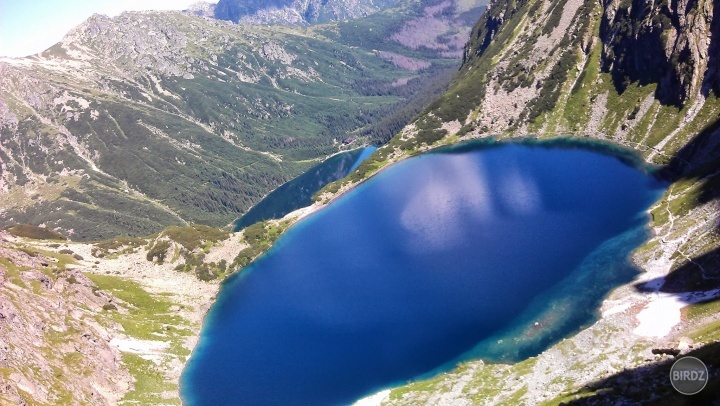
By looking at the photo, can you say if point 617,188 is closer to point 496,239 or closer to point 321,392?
point 496,239

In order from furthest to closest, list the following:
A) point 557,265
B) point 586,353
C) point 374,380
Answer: point 557,265, point 374,380, point 586,353

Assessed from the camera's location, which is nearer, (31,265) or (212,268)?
(31,265)

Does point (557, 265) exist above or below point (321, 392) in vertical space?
above

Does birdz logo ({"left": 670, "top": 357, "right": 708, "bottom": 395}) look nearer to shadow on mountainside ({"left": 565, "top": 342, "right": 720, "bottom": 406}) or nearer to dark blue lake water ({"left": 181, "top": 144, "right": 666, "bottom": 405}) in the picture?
shadow on mountainside ({"left": 565, "top": 342, "right": 720, "bottom": 406})

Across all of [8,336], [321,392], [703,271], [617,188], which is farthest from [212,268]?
[703,271]

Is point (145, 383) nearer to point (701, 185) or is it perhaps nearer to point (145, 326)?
point (145, 326)

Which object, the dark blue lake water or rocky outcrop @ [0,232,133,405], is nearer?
rocky outcrop @ [0,232,133,405]

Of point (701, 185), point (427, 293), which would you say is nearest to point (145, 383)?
point (427, 293)

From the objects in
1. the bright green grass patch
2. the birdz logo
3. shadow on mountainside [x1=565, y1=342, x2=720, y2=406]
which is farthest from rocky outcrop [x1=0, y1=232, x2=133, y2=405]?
the birdz logo
